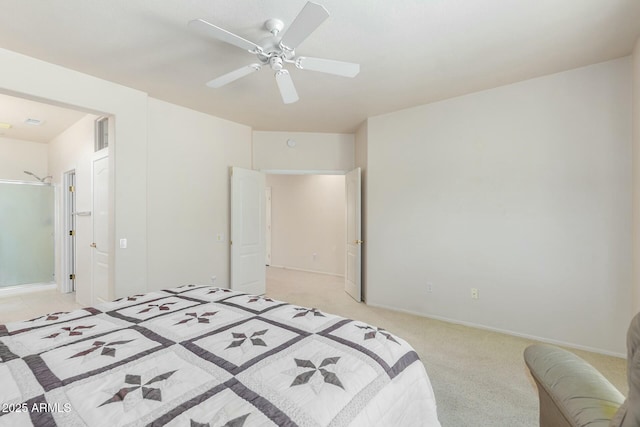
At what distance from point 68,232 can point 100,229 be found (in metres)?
1.82

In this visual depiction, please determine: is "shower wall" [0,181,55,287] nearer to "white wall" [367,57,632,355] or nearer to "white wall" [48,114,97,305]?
"white wall" [48,114,97,305]

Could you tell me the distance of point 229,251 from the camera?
4.38 metres

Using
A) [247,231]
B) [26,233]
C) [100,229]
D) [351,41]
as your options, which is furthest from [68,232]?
[351,41]

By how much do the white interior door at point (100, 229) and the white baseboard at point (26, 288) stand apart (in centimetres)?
211

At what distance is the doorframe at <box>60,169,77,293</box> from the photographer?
4.68m

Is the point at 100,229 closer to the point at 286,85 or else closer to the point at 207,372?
the point at 286,85

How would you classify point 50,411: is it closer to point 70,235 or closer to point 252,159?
point 252,159

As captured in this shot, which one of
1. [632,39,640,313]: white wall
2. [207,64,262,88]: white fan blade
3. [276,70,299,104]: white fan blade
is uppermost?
[207,64,262,88]: white fan blade

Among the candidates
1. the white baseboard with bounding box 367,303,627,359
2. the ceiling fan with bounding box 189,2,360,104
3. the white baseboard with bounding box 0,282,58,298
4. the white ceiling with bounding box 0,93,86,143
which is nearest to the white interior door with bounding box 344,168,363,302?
the white baseboard with bounding box 367,303,627,359

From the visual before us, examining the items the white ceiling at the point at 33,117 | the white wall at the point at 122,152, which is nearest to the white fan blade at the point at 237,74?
the white wall at the point at 122,152

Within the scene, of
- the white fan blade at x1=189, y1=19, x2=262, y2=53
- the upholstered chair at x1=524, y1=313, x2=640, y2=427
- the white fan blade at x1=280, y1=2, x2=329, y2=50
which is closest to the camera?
the upholstered chair at x1=524, y1=313, x2=640, y2=427

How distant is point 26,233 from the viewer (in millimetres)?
4906

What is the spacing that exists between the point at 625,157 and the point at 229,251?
448 cm

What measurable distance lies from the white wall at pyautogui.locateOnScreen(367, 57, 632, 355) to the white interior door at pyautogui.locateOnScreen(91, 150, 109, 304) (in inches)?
128
